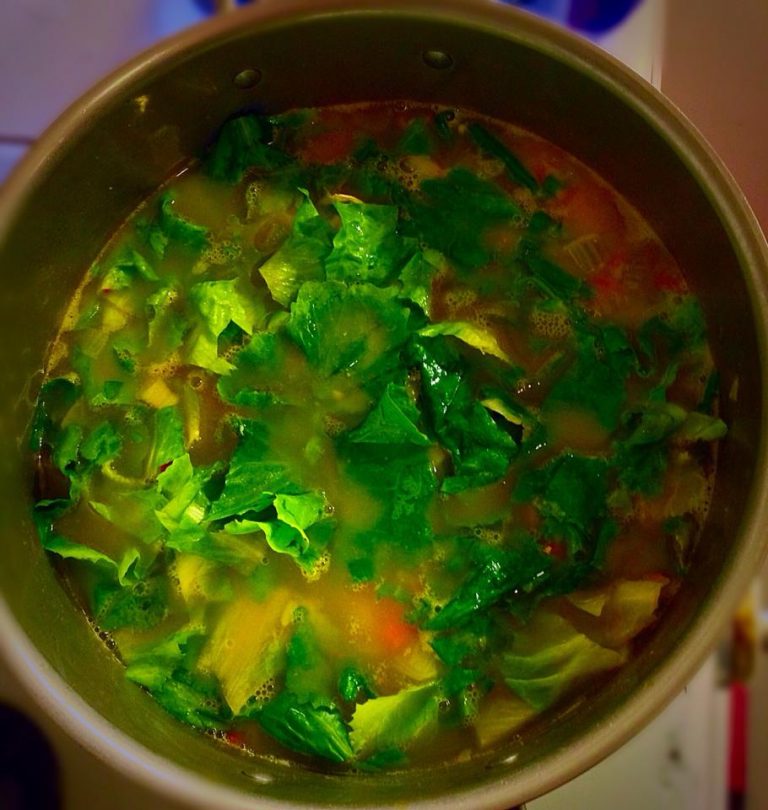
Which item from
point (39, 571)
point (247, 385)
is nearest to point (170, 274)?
point (247, 385)

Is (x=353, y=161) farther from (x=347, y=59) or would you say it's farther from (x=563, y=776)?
(x=563, y=776)

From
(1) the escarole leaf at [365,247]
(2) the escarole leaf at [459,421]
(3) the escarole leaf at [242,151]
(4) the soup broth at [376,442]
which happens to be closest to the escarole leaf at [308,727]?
(4) the soup broth at [376,442]

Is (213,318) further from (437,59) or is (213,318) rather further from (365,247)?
(437,59)

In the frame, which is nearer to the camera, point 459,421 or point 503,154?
point 459,421

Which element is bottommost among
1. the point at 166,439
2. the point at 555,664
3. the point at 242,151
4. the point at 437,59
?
the point at 555,664

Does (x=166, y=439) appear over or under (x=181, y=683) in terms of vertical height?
over

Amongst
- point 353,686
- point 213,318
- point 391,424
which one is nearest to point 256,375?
point 213,318

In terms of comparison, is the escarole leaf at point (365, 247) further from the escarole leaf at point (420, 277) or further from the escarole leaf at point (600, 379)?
the escarole leaf at point (600, 379)

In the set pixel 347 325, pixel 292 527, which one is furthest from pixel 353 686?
pixel 347 325

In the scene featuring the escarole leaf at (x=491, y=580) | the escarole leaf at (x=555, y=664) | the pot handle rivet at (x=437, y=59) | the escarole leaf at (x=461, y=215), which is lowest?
the escarole leaf at (x=555, y=664)
